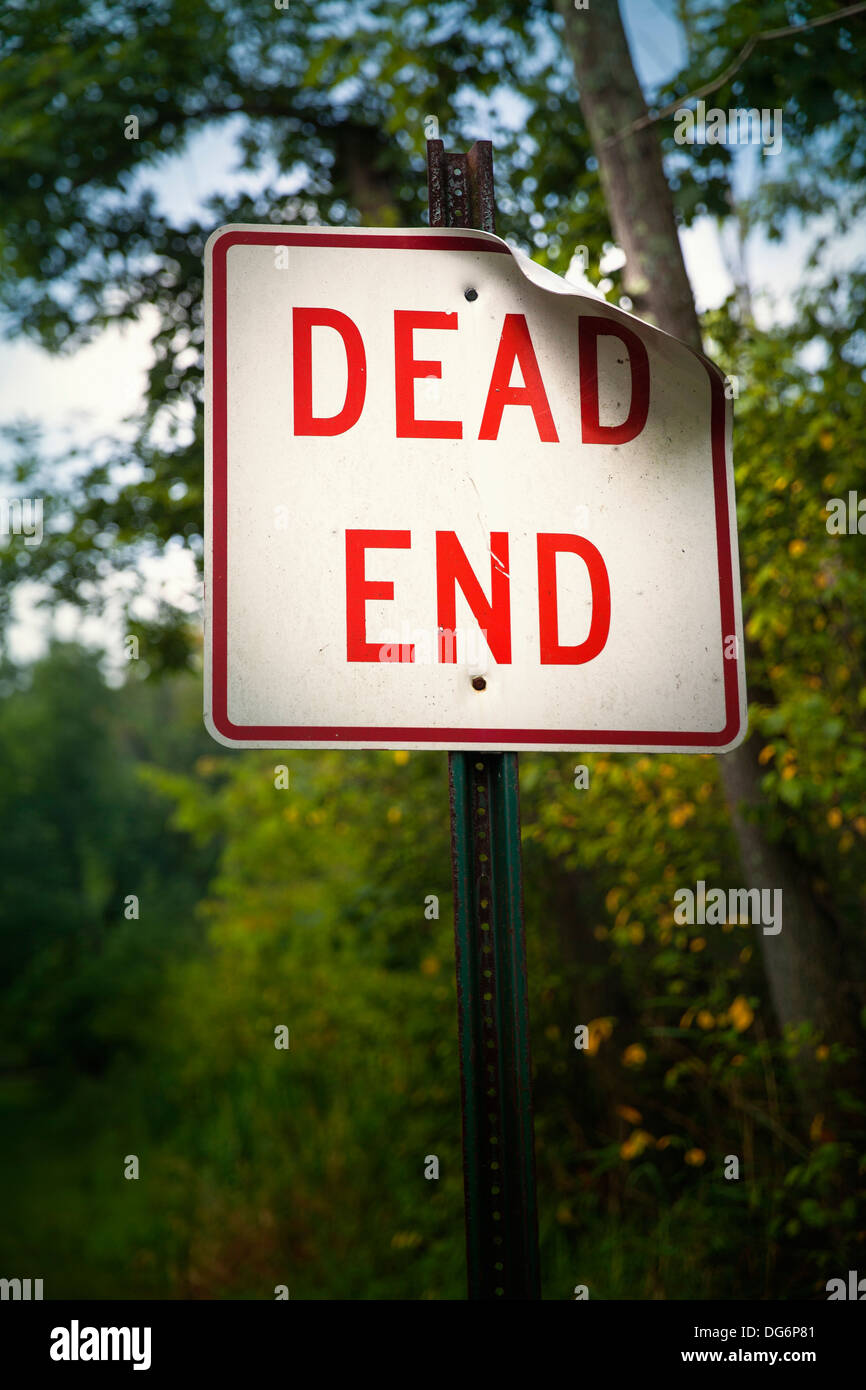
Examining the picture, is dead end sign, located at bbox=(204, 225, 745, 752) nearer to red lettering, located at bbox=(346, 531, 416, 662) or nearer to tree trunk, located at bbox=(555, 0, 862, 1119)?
red lettering, located at bbox=(346, 531, 416, 662)

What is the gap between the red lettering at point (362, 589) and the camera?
1.57m

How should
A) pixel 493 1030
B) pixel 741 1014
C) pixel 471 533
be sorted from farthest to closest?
pixel 741 1014 → pixel 471 533 → pixel 493 1030

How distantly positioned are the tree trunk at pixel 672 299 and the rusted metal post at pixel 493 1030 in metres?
2.82

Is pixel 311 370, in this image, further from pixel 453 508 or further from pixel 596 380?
pixel 596 380

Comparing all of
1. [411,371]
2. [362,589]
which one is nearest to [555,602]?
[362,589]

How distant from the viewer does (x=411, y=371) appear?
165 centimetres

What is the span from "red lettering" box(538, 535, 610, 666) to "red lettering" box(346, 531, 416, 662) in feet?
0.66

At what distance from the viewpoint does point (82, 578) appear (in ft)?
22.1

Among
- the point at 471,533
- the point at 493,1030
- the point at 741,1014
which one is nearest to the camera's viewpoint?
the point at 493,1030

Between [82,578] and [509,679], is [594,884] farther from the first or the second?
[509,679]

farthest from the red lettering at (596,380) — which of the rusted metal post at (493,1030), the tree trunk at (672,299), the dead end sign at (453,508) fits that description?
the tree trunk at (672,299)

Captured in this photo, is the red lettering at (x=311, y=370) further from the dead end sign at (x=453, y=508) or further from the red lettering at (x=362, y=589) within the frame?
the red lettering at (x=362, y=589)

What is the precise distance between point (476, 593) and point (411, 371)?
0.36 m

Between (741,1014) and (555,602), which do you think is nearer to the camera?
(555,602)
